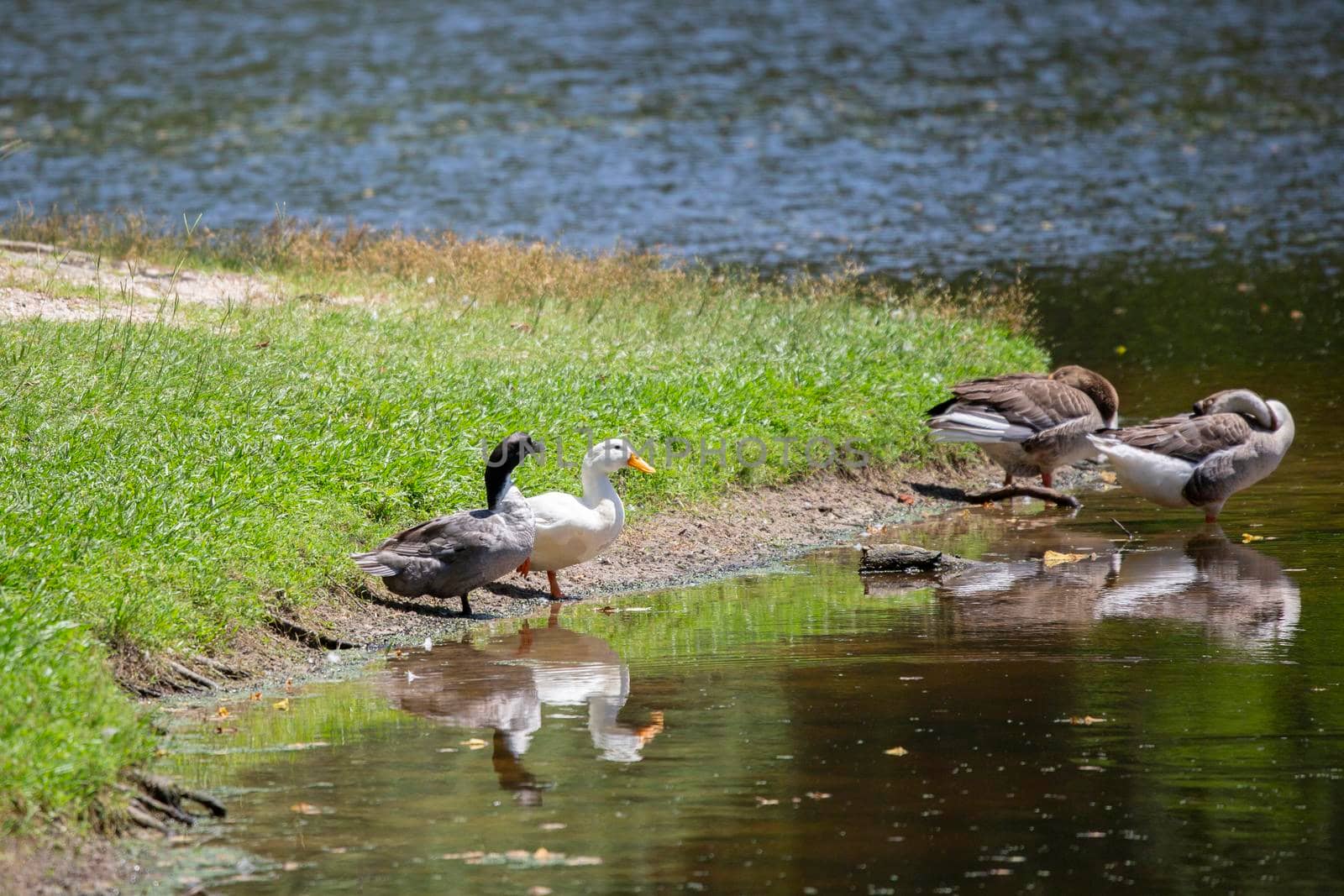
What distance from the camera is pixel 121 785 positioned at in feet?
21.8

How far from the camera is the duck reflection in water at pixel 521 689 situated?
7.72 metres

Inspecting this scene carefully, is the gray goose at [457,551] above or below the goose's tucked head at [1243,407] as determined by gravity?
below

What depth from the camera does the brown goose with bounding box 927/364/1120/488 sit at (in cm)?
1373

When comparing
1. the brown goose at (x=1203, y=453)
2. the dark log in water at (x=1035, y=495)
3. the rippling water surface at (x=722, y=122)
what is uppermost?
the rippling water surface at (x=722, y=122)

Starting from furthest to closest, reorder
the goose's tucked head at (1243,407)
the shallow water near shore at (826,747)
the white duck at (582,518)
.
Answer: the goose's tucked head at (1243,407) → the white duck at (582,518) → the shallow water near shore at (826,747)

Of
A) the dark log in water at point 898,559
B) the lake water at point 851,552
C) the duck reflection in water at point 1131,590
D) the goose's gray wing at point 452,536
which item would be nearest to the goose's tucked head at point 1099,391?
the lake water at point 851,552

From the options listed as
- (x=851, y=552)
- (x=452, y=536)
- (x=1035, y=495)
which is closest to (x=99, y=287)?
(x=452, y=536)

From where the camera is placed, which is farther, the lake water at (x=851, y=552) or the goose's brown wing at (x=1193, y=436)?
the goose's brown wing at (x=1193, y=436)

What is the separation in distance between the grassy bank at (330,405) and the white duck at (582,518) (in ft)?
2.86

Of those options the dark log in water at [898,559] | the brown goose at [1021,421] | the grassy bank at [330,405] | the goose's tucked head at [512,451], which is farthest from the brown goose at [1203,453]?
the goose's tucked head at [512,451]

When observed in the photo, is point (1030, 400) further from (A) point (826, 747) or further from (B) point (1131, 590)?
(A) point (826, 747)

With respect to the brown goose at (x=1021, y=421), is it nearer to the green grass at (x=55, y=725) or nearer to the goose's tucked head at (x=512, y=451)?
the goose's tucked head at (x=512, y=451)

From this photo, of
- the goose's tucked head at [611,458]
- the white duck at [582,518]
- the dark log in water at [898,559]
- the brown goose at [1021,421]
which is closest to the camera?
the white duck at [582,518]

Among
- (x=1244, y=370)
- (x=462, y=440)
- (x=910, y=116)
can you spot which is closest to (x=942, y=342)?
(x=1244, y=370)
